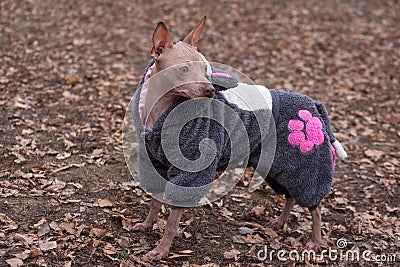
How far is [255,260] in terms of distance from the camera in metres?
4.21

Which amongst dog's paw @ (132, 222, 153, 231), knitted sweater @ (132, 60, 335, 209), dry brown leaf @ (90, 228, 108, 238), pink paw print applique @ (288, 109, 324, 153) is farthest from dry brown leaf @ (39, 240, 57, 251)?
pink paw print applique @ (288, 109, 324, 153)

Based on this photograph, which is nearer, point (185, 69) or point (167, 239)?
point (185, 69)

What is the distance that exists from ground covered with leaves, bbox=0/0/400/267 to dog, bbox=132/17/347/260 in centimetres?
41

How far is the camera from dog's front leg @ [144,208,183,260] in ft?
12.9

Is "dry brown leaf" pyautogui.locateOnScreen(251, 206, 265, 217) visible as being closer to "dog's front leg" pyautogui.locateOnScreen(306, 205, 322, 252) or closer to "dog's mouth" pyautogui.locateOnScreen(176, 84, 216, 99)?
"dog's front leg" pyautogui.locateOnScreen(306, 205, 322, 252)

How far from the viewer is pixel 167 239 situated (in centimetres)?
398

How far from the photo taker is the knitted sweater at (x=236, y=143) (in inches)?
146

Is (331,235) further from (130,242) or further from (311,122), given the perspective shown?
(130,242)

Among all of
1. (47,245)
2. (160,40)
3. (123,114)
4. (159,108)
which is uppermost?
(160,40)

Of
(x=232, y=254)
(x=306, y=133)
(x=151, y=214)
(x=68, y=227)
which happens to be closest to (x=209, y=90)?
(x=306, y=133)

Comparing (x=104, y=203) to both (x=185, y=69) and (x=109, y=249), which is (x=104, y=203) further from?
(x=185, y=69)

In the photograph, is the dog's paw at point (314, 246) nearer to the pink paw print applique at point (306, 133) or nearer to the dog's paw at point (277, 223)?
the dog's paw at point (277, 223)

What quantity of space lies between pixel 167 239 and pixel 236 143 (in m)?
0.88

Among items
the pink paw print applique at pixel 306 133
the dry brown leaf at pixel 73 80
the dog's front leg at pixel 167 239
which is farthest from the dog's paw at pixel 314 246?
the dry brown leaf at pixel 73 80
